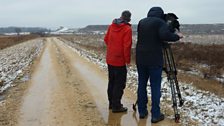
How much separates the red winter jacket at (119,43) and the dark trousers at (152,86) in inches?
19.3

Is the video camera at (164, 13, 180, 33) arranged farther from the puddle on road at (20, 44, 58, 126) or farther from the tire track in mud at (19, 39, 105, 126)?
the puddle on road at (20, 44, 58, 126)

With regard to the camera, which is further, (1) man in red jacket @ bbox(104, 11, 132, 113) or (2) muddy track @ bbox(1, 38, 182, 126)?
(1) man in red jacket @ bbox(104, 11, 132, 113)

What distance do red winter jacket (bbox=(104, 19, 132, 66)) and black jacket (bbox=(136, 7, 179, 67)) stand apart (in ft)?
1.42

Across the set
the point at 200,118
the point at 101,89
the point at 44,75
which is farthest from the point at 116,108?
the point at 44,75

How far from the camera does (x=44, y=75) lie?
1518 centimetres

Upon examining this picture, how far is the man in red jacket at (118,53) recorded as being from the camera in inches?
301

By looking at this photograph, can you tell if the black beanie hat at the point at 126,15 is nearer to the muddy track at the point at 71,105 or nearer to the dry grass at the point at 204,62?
the muddy track at the point at 71,105

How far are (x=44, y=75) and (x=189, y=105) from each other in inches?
308

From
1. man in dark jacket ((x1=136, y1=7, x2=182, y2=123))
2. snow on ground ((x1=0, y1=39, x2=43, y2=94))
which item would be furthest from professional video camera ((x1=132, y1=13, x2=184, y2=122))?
snow on ground ((x1=0, y1=39, x2=43, y2=94))

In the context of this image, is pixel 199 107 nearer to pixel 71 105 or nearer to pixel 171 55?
pixel 171 55

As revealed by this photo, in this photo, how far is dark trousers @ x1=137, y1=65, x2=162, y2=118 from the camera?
722cm

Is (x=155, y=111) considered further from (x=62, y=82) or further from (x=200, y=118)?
(x=62, y=82)

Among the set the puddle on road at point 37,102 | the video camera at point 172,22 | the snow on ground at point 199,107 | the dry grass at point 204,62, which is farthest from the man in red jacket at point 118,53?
the dry grass at point 204,62

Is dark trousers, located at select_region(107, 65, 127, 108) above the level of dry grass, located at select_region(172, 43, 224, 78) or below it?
above
